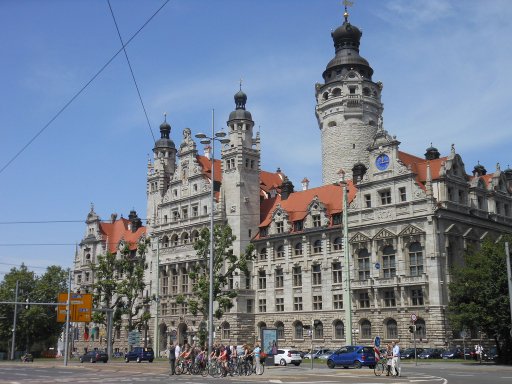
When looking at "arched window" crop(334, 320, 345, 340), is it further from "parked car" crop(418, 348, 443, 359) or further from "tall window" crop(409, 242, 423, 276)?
"parked car" crop(418, 348, 443, 359)

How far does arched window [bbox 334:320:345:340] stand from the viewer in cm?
7144

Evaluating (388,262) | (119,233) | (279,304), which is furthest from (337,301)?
(119,233)

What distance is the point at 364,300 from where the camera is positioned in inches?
2766

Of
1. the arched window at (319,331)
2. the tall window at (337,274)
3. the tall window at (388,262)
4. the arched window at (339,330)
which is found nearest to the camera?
the tall window at (388,262)

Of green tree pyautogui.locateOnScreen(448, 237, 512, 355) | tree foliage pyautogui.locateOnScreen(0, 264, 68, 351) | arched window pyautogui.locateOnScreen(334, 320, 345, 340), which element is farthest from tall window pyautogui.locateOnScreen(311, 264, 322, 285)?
tree foliage pyautogui.locateOnScreen(0, 264, 68, 351)

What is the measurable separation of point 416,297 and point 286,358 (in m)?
17.9

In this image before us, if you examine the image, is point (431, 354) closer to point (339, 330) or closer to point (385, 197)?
point (339, 330)

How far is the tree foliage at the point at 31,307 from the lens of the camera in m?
91.3

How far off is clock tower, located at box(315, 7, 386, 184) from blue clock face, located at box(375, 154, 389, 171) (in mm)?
17480

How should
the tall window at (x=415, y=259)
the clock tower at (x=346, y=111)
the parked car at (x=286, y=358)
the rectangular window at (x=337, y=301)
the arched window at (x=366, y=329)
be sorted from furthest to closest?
the clock tower at (x=346, y=111) → the rectangular window at (x=337, y=301) → the arched window at (x=366, y=329) → the tall window at (x=415, y=259) → the parked car at (x=286, y=358)

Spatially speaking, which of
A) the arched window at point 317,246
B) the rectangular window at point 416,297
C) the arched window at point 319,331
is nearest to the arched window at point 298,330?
the arched window at point 319,331

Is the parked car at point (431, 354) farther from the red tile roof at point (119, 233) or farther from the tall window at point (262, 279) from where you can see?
the red tile roof at point (119, 233)

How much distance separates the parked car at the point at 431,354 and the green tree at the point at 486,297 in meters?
7.81

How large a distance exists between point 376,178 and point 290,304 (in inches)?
726
